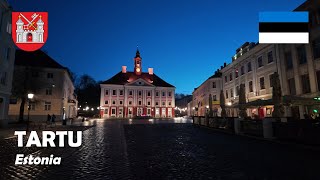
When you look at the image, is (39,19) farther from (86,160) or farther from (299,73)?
(299,73)

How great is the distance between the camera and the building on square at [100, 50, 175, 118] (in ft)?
240

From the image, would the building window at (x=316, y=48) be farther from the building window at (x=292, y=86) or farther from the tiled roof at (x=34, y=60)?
the tiled roof at (x=34, y=60)

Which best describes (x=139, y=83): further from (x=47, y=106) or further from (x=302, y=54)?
(x=302, y=54)

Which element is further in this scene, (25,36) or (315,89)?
(315,89)

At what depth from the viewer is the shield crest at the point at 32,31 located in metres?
16.1

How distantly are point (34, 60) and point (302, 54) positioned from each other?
138ft

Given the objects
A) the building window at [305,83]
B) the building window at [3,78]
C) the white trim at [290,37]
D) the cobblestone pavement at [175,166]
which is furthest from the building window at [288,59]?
the building window at [3,78]

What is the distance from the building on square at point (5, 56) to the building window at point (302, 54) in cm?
3111

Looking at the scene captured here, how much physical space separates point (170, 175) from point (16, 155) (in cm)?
711

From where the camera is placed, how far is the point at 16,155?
9188 millimetres

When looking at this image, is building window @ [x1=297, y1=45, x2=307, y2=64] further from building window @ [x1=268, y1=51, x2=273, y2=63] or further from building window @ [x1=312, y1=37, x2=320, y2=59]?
building window @ [x1=268, y1=51, x2=273, y2=63]

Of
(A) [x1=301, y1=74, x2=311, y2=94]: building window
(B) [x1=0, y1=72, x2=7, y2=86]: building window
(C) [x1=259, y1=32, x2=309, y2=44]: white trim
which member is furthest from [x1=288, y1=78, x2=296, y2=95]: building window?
(B) [x1=0, y1=72, x2=7, y2=86]: building window

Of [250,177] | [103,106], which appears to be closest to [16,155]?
[250,177]

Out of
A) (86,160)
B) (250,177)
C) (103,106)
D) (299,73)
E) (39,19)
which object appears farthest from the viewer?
(103,106)
